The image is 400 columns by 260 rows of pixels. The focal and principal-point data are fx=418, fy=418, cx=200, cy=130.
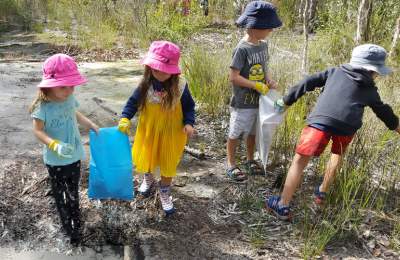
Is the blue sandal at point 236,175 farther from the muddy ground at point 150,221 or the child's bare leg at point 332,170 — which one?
the child's bare leg at point 332,170

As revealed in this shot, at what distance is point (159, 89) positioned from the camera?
264 cm

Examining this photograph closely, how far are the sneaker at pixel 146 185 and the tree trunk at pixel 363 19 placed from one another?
3695mm

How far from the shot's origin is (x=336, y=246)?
2645 millimetres

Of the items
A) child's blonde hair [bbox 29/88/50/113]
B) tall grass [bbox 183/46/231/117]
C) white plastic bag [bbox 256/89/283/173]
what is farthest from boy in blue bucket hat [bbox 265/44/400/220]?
tall grass [bbox 183/46/231/117]

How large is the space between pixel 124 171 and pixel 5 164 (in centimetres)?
132

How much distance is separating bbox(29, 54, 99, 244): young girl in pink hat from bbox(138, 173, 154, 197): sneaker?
0.55 metres

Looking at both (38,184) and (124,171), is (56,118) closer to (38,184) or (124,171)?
(124,171)

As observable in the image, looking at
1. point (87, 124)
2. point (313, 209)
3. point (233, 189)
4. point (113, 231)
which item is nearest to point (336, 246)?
point (313, 209)

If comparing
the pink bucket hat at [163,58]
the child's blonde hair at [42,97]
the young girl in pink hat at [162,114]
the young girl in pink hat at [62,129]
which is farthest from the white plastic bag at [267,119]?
the child's blonde hair at [42,97]

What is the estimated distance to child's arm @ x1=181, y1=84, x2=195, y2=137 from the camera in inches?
105

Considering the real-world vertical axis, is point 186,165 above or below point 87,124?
below

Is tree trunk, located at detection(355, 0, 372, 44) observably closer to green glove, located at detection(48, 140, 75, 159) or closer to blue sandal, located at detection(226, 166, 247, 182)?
blue sandal, located at detection(226, 166, 247, 182)

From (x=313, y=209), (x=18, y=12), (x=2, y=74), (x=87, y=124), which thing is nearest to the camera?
(x=87, y=124)

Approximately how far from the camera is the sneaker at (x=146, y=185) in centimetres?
301
